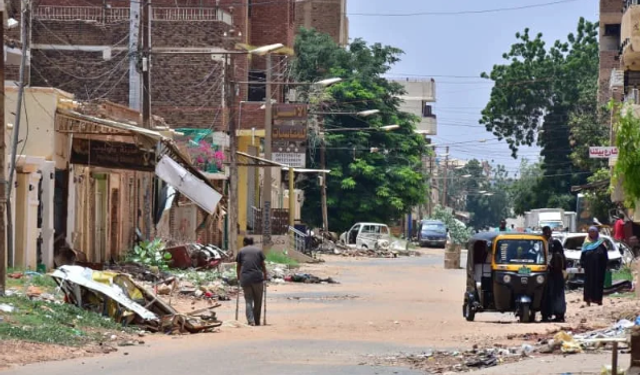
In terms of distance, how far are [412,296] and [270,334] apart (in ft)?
40.9

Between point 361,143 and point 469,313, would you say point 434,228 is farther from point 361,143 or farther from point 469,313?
point 469,313

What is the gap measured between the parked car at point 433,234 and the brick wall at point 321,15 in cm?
1564

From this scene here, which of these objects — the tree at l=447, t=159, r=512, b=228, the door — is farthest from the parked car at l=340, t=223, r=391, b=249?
the tree at l=447, t=159, r=512, b=228

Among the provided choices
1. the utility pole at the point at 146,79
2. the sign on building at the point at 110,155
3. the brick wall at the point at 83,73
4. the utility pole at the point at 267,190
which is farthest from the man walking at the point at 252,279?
the brick wall at the point at 83,73

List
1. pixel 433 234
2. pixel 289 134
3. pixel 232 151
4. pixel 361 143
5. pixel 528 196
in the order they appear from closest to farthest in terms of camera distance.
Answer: pixel 232 151 → pixel 289 134 → pixel 361 143 → pixel 433 234 → pixel 528 196

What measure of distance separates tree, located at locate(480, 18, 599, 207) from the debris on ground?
211 ft

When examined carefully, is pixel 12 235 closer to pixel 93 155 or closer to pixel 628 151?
pixel 93 155

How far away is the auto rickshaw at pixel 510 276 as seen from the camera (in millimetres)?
23188

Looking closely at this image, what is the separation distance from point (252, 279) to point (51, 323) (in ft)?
16.4

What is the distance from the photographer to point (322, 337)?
20.5m

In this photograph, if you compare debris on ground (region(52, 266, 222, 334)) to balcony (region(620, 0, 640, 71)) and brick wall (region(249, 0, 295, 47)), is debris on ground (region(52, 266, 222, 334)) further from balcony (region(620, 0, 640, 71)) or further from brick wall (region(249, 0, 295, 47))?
brick wall (region(249, 0, 295, 47))

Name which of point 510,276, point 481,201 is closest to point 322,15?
point 510,276

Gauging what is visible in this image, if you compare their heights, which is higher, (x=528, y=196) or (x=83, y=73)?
(x=83, y=73)

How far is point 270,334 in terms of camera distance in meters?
21.1
